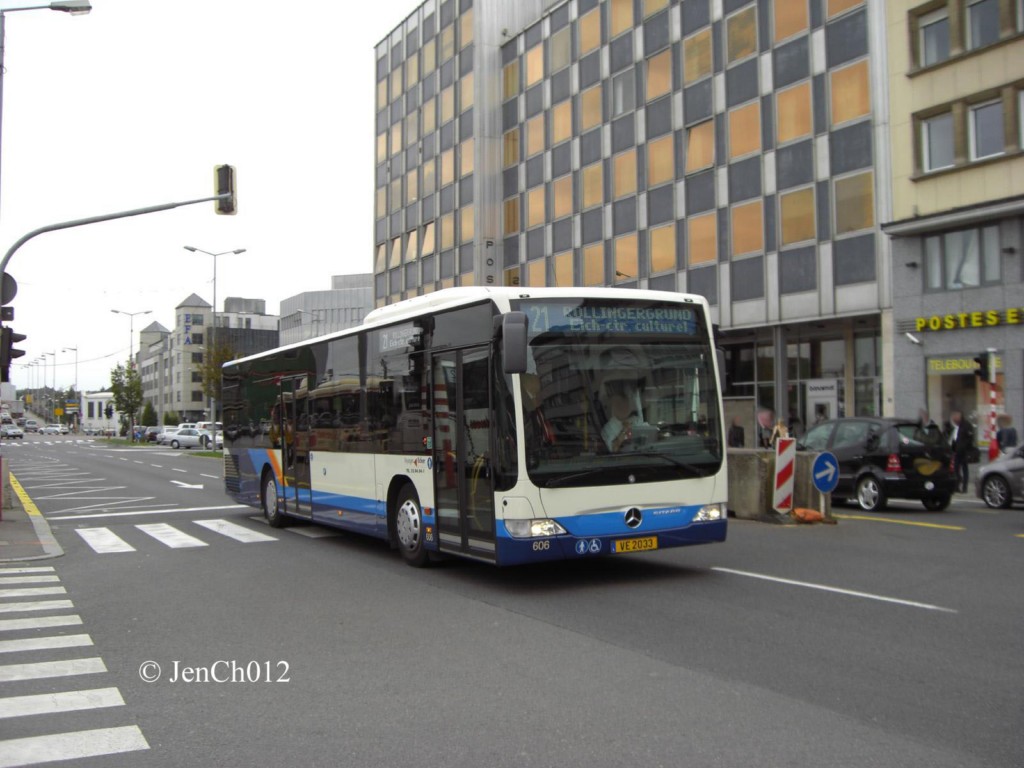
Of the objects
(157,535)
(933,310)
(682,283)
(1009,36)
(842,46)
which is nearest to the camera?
(157,535)

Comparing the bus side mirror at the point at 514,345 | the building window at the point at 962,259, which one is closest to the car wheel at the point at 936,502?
the building window at the point at 962,259

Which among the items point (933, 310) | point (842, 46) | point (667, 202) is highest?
point (842, 46)

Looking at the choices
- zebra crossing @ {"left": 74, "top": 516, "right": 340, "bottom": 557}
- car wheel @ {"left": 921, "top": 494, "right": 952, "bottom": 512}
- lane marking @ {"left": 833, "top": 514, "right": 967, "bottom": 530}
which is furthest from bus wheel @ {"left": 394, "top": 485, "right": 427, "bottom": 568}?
car wheel @ {"left": 921, "top": 494, "right": 952, "bottom": 512}

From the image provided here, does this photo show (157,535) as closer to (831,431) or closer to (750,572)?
(750,572)

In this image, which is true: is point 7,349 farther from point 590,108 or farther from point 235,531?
point 590,108

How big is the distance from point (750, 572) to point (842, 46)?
22.6m

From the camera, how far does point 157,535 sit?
14531 mm

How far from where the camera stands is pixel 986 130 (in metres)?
24.5

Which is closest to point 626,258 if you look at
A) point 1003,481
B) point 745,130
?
point 745,130

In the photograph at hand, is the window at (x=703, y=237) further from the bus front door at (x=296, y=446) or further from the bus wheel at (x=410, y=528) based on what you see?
the bus wheel at (x=410, y=528)

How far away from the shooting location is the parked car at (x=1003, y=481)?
1720 cm

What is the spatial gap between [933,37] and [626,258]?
1313 centimetres

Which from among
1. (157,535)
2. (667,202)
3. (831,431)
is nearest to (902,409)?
(831,431)

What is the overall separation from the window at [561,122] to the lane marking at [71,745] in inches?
1431
